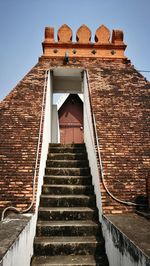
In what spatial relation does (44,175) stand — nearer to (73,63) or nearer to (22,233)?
(22,233)

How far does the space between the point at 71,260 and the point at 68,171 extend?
7.34ft

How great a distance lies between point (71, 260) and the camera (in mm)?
3541

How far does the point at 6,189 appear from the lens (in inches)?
166

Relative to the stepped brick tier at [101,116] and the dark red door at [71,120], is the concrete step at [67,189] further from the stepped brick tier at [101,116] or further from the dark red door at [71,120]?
the dark red door at [71,120]

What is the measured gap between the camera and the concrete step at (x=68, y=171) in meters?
5.48

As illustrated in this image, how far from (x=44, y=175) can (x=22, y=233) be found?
8.09 feet

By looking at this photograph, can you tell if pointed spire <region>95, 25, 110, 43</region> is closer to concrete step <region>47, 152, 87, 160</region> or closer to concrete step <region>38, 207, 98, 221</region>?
concrete step <region>47, 152, 87, 160</region>

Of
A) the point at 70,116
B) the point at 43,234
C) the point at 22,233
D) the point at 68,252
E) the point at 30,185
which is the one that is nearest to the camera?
the point at 22,233

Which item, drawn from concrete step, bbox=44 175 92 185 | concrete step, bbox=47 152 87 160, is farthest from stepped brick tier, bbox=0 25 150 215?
concrete step, bbox=47 152 87 160

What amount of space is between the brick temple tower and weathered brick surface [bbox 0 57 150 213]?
2 centimetres

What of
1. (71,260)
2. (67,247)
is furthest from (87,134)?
(71,260)

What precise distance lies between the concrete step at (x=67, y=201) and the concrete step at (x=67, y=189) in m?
0.19

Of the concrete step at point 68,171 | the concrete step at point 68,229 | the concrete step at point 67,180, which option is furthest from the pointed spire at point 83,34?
the concrete step at point 68,229

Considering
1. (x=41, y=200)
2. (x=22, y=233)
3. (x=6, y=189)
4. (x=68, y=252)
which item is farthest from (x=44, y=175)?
(x=22, y=233)
